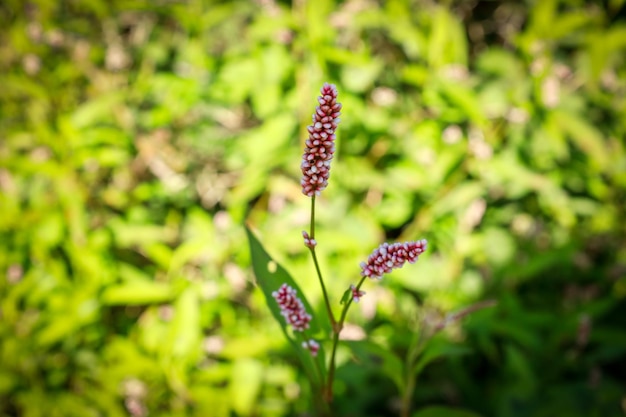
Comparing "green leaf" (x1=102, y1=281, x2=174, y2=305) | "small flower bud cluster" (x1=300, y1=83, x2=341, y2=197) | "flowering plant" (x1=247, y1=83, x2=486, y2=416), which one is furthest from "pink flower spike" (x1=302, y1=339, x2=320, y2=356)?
"green leaf" (x1=102, y1=281, x2=174, y2=305)

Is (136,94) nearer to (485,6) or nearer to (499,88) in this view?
(499,88)

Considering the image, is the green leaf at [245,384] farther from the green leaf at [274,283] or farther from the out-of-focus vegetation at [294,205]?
the green leaf at [274,283]

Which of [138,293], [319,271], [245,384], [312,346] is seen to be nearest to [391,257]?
[319,271]

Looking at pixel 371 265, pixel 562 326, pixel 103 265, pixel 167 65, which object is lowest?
pixel 371 265

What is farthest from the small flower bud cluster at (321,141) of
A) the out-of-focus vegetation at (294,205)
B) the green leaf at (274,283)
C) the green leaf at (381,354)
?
the out-of-focus vegetation at (294,205)

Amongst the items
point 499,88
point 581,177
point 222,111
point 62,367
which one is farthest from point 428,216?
point 62,367
